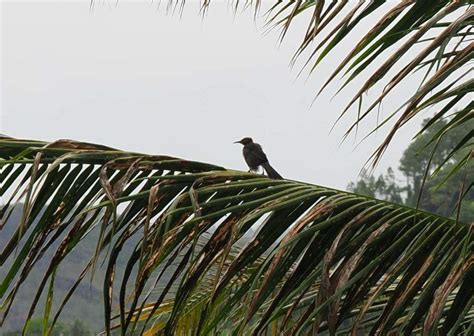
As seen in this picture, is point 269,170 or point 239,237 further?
point 269,170

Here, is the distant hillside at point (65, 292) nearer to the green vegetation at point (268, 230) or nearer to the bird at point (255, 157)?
the bird at point (255, 157)

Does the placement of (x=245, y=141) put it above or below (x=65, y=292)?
above

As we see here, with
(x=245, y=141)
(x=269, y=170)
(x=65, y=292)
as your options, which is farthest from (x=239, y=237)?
(x=65, y=292)

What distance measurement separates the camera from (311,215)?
263 cm

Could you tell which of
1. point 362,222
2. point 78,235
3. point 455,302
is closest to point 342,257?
point 362,222

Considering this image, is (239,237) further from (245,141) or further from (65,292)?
(65,292)

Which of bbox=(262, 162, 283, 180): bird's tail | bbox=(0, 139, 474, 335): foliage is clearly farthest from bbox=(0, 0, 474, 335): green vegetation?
bbox=(262, 162, 283, 180): bird's tail

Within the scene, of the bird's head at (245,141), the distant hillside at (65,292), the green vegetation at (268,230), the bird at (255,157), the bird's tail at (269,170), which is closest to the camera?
the green vegetation at (268,230)

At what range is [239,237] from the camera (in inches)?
108

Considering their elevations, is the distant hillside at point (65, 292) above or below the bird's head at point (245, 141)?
below

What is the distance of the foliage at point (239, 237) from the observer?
2.53 metres

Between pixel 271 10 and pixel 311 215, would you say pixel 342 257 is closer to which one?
pixel 311 215

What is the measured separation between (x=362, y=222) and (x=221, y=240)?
36 centimetres

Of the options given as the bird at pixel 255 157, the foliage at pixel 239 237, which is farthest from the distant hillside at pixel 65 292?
the foliage at pixel 239 237
